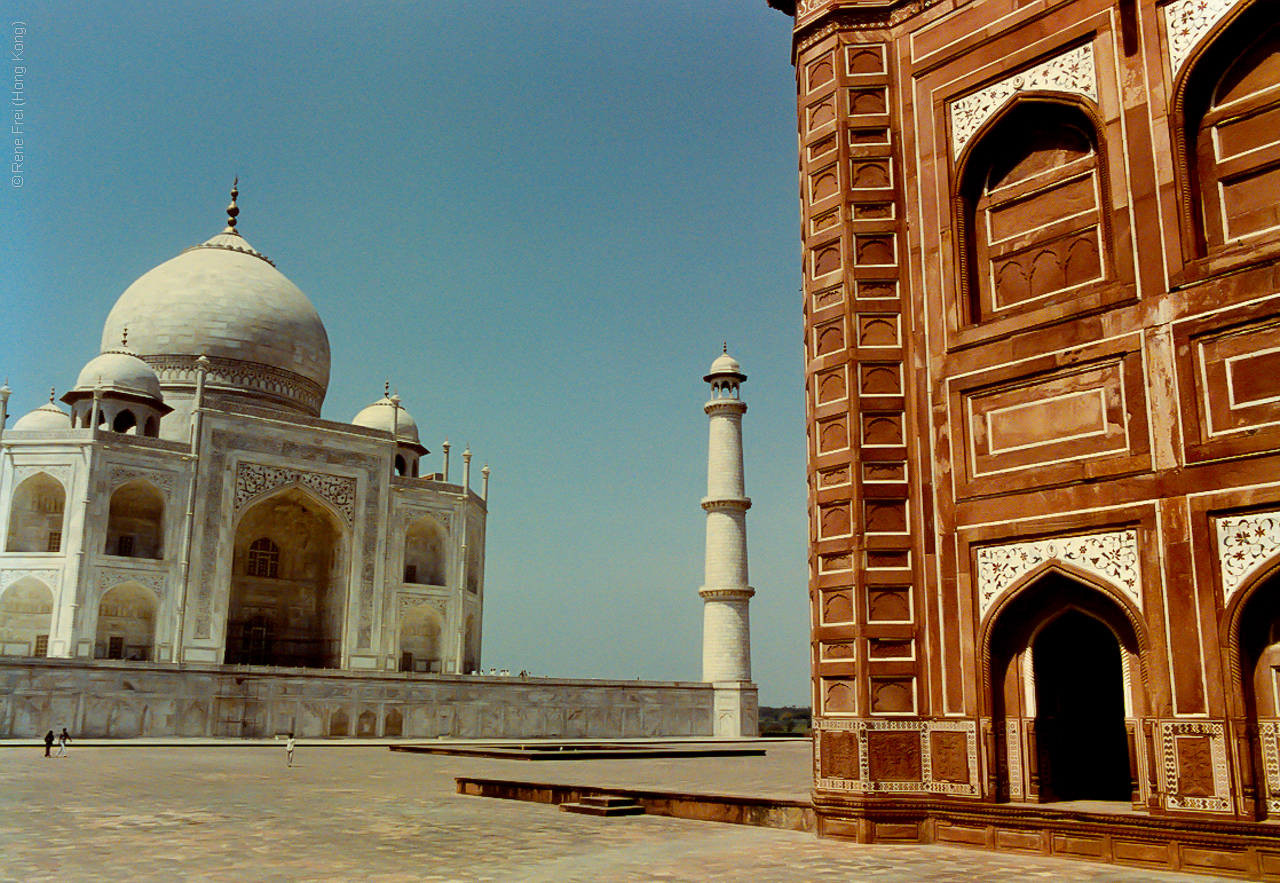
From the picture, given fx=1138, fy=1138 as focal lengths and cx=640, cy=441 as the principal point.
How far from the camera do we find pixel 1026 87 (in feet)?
29.7

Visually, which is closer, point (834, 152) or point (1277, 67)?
point (1277, 67)

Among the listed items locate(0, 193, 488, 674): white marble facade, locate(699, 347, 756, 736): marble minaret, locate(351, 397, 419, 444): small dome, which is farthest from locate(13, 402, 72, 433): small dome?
locate(699, 347, 756, 736): marble minaret

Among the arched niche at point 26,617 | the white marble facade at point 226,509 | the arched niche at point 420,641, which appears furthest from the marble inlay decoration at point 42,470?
the arched niche at point 420,641

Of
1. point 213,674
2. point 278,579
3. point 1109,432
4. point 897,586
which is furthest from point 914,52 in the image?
point 278,579

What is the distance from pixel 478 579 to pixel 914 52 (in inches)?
1131

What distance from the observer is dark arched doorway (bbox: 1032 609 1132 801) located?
331 inches

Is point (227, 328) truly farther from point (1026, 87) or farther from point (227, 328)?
point (1026, 87)

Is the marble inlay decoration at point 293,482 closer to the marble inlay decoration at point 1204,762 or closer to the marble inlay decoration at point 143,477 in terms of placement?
the marble inlay decoration at point 143,477

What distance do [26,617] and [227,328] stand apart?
35.7ft

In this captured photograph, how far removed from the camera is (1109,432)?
8.03 m

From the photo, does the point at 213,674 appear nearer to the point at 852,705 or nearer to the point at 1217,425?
the point at 852,705

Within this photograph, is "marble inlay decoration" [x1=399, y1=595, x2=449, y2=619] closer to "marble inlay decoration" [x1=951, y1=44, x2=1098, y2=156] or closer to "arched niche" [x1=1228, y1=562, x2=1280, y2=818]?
"marble inlay decoration" [x1=951, y1=44, x2=1098, y2=156]

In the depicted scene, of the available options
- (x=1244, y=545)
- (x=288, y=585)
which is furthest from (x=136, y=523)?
(x=1244, y=545)

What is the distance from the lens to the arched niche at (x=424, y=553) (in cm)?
3491
